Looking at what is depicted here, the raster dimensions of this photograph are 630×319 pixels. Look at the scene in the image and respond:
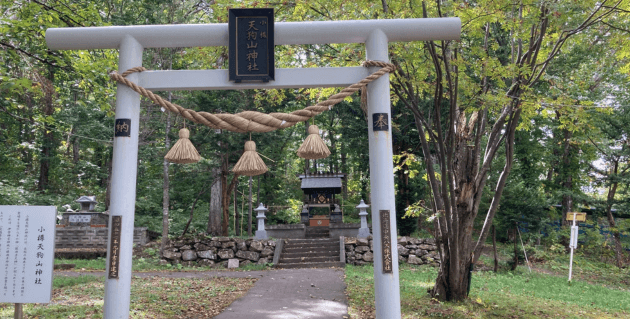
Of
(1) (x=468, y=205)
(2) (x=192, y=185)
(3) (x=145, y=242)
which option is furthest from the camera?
(2) (x=192, y=185)

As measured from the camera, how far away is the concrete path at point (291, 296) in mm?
6035

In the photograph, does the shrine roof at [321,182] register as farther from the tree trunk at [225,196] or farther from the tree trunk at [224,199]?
the tree trunk at [224,199]

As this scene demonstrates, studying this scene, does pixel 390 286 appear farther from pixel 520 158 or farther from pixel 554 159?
pixel 554 159

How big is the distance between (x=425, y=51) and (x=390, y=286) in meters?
4.13

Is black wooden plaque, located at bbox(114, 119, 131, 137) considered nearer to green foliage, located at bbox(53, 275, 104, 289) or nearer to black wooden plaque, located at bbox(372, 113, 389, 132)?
black wooden plaque, located at bbox(372, 113, 389, 132)

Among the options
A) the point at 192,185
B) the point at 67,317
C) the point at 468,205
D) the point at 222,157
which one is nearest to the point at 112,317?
the point at 67,317

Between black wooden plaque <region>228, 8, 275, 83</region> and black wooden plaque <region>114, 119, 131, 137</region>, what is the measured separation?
969 mm

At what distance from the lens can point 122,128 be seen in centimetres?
363

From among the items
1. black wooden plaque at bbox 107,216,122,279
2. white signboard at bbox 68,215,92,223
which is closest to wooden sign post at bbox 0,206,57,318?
black wooden plaque at bbox 107,216,122,279

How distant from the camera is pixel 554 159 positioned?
53.2 ft

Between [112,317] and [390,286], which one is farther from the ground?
[390,286]

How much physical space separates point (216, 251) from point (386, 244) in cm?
1016

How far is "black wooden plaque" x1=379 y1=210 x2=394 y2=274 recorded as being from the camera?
357cm

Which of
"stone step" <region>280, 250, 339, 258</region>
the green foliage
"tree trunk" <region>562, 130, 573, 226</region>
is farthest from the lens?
"tree trunk" <region>562, 130, 573, 226</region>
